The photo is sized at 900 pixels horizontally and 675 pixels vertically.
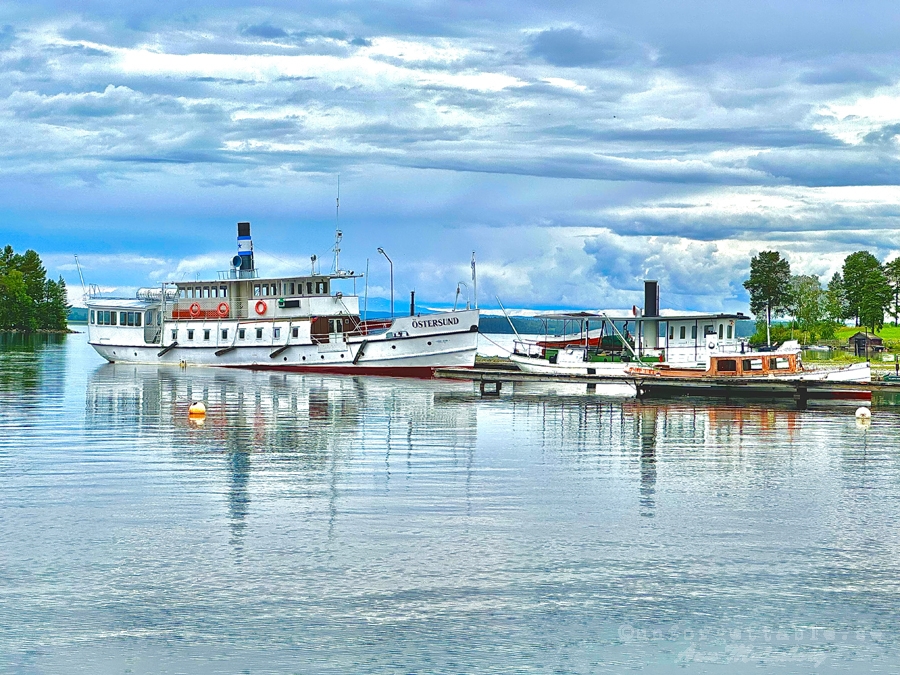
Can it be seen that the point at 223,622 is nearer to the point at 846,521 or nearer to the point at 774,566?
the point at 774,566

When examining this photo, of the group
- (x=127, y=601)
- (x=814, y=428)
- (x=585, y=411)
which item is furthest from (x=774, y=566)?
(x=585, y=411)

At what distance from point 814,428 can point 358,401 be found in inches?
986

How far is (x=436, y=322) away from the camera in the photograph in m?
87.2

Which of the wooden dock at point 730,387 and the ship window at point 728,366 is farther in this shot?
the ship window at point 728,366

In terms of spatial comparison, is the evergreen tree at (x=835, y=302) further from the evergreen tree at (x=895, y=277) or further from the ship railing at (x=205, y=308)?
the ship railing at (x=205, y=308)

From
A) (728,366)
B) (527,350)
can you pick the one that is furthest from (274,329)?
(728,366)

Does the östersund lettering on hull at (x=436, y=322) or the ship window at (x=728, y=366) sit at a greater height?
the östersund lettering on hull at (x=436, y=322)

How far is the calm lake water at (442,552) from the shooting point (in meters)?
18.7

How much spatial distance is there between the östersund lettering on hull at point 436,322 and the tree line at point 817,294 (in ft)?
240

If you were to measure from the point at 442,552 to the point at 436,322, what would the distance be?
6315cm

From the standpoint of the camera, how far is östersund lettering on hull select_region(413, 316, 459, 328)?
8719cm

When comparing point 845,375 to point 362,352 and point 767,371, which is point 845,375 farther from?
point 362,352

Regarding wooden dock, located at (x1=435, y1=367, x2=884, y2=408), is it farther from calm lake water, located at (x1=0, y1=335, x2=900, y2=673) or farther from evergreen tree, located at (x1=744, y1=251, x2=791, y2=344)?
evergreen tree, located at (x1=744, y1=251, x2=791, y2=344)

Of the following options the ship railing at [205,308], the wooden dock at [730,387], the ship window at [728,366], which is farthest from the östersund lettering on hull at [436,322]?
the ship window at [728,366]
